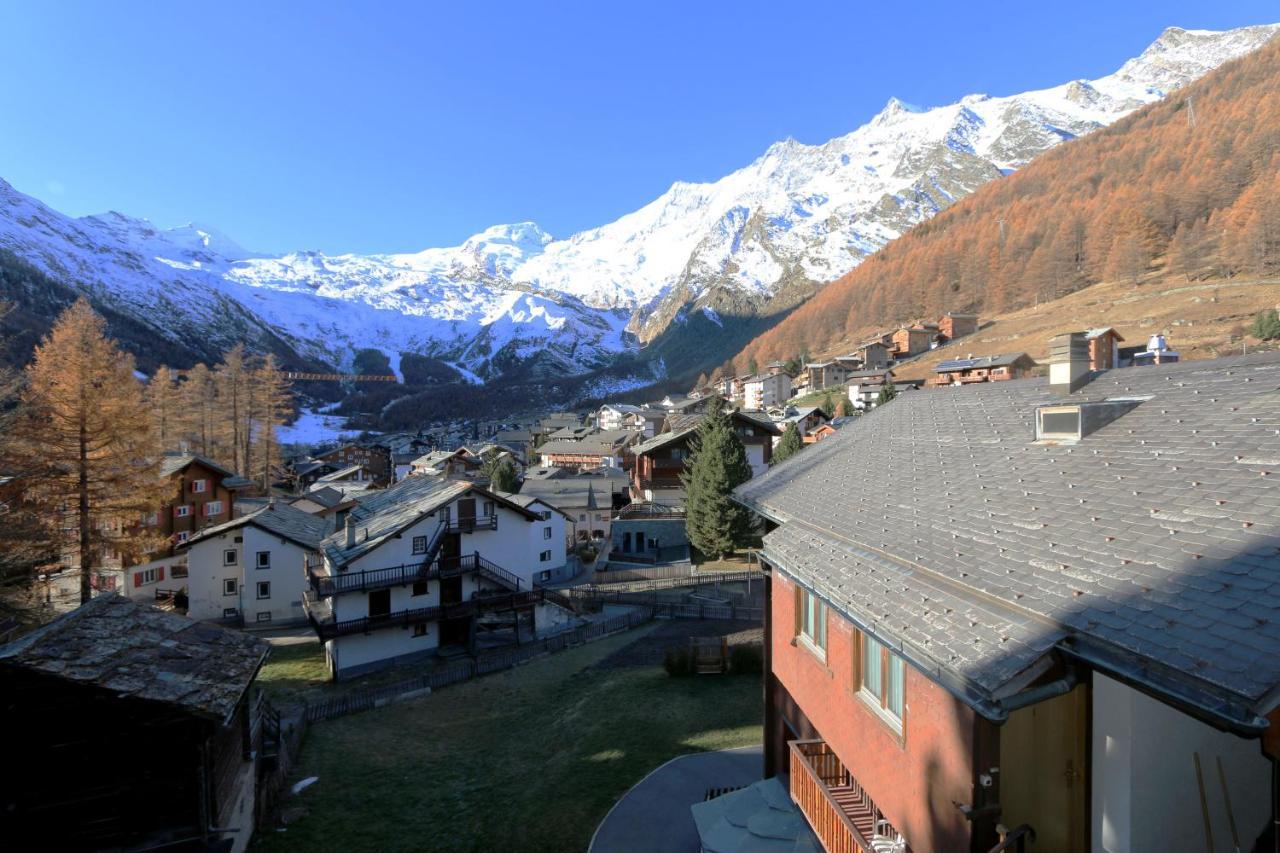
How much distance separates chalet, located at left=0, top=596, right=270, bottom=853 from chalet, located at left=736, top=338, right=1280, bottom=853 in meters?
12.1

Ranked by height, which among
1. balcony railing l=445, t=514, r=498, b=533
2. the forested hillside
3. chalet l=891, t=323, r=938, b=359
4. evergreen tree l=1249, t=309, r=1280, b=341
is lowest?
balcony railing l=445, t=514, r=498, b=533

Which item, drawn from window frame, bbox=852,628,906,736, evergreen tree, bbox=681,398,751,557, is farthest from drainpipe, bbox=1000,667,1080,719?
evergreen tree, bbox=681,398,751,557

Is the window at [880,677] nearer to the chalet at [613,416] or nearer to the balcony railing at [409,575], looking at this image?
the balcony railing at [409,575]

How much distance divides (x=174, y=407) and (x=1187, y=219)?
167 m

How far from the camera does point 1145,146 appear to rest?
165m

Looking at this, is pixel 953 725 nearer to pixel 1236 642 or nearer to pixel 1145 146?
pixel 1236 642

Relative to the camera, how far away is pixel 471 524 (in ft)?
106

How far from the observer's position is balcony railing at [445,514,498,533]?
31.7 m

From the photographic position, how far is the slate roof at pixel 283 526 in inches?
A: 1388

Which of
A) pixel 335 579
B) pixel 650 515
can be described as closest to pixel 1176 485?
pixel 335 579

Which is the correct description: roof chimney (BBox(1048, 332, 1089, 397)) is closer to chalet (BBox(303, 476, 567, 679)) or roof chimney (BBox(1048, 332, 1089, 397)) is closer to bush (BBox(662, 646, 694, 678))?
A: bush (BBox(662, 646, 694, 678))

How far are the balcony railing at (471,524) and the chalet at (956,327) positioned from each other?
112 meters

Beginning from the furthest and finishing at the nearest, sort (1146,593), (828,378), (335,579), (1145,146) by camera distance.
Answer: (1145,146), (828,378), (335,579), (1146,593)

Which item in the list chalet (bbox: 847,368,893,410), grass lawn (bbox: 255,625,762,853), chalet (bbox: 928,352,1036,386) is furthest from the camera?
chalet (bbox: 847,368,893,410)
